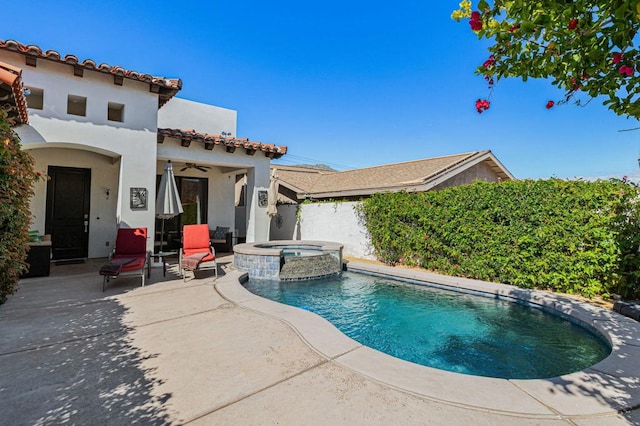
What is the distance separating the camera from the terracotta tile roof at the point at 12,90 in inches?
191

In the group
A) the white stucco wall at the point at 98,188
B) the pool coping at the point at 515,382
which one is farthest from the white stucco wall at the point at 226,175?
the pool coping at the point at 515,382

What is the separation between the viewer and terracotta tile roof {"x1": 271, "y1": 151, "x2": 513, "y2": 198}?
44.4ft

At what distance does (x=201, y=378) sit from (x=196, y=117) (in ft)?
59.1

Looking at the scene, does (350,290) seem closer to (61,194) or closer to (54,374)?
(54,374)

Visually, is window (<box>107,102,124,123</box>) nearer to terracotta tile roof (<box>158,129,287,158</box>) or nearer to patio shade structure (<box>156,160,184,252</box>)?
terracotta tile roof (<box>158,129,287,158</box>)

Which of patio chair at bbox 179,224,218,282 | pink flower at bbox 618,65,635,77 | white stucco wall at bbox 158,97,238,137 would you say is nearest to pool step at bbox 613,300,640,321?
pink flower at bbox 618,65,635,77

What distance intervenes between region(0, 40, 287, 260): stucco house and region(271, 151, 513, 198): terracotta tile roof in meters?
4.25

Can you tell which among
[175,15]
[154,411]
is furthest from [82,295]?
[175,15]

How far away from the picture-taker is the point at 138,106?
33.7 feet

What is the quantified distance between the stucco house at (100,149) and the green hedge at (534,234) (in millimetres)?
7764

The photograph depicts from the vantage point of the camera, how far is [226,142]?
12.2m

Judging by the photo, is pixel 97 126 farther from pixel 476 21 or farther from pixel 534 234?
pixel 534 234

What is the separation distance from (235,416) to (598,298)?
350 inches

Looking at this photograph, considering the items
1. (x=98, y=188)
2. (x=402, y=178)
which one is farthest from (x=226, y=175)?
(x=402, y=178)
